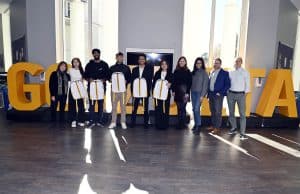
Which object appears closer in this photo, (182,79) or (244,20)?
(182,79)

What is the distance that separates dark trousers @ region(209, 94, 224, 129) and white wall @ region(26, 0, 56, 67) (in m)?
3.72

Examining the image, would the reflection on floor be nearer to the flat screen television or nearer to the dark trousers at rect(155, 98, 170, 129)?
the dark trousers at rect(155, 98, 170, 129)

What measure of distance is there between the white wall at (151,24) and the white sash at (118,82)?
46.5 inches

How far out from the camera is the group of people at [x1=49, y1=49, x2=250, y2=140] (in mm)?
5012

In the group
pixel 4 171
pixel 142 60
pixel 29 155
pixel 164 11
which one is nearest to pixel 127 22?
pixel 164 11

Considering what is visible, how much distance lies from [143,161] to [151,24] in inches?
140

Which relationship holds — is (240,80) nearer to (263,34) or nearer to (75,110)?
(263,34)

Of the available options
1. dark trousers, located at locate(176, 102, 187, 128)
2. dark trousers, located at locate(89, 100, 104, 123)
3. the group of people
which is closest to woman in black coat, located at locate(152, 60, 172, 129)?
the group of people

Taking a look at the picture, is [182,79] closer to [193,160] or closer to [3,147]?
[193,160]

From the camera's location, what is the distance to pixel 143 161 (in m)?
3.70

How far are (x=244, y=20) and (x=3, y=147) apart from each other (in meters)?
5.58

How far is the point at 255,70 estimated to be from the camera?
5.77 meters

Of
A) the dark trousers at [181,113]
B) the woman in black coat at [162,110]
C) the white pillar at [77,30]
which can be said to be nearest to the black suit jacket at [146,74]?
the woman in black coat at [162,110]

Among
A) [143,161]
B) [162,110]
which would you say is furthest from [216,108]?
[143,161]
